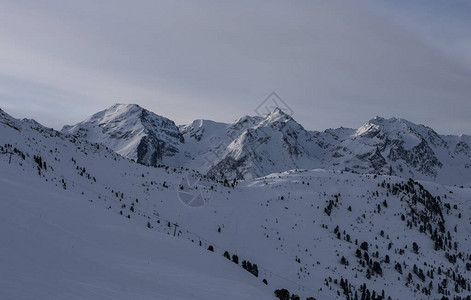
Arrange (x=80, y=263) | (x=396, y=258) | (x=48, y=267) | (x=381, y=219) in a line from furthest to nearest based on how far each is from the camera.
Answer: (x=381, y=219), (x=396, y=258), (x=80, y=263), (x=48, y=267)

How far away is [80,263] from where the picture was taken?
1631 centimetres

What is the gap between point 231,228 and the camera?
58.7 meters

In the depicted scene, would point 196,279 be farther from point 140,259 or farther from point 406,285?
point 406,285

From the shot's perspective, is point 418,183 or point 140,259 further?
point 418,183

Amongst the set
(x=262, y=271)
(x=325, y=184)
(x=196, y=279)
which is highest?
(x=325, y=184)

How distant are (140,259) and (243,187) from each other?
222 ft

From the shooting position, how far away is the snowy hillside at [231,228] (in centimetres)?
1914

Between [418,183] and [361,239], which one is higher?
[418,183]

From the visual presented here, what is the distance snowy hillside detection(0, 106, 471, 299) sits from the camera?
19.1 meters

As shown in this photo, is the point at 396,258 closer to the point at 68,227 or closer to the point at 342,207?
the point at 342,207

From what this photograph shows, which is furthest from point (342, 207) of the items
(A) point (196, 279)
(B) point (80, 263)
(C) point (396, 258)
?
(B) point (80, 263)

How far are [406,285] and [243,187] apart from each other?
43850 millimetres

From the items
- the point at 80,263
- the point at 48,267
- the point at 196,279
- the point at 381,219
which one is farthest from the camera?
the point at 381,219

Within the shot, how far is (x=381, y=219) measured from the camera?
74.2m
